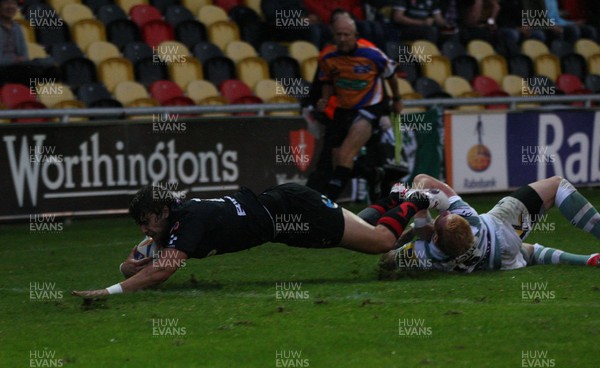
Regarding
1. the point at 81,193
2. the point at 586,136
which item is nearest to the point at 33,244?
the point at 81,193

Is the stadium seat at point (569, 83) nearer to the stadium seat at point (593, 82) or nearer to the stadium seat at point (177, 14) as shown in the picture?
the stadium seat at point (593, 82)

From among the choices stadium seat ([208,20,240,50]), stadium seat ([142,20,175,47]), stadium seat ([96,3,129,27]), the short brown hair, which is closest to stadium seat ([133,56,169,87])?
stadium seat ([142,20,175,47])

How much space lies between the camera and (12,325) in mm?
8242

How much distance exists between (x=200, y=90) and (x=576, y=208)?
852 cm

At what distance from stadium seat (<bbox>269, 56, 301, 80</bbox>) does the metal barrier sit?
222cm

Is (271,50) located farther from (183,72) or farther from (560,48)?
(560,48)

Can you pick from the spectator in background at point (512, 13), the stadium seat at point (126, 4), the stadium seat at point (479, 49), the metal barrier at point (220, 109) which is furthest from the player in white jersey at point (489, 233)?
the spectator in background at point (512, 13)

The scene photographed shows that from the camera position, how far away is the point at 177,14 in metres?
18.8

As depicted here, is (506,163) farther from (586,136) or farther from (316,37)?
(316,37)

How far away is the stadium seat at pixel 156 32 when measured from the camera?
18.2 meters

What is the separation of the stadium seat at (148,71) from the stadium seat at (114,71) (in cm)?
18

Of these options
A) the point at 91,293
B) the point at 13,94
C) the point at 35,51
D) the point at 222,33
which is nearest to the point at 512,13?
the point at 222,33

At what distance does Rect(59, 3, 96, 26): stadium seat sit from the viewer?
17594mm

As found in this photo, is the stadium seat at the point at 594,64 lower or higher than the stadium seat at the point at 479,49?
lower
